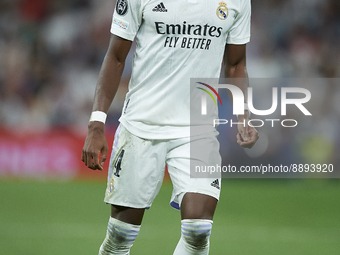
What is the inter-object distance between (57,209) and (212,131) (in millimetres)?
4105

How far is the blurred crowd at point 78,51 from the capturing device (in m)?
9.91

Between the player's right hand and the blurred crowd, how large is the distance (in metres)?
6.65

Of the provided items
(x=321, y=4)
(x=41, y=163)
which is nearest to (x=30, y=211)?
(x=41, y=163)

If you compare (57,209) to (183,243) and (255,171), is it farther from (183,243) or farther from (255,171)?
(255,171)

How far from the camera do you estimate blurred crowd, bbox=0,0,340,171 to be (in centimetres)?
991

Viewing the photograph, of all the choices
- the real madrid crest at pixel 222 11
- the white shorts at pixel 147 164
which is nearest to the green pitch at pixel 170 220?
the white shorts at pixel 147 164

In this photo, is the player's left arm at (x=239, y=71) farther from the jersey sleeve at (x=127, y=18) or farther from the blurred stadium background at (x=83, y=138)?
the blurred stadium background at (x=83, y=138)

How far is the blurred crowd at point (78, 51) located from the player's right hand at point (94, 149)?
665cm

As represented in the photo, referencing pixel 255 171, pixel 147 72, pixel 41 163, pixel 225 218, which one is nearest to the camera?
pixel 147 72

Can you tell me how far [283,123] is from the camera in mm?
9609

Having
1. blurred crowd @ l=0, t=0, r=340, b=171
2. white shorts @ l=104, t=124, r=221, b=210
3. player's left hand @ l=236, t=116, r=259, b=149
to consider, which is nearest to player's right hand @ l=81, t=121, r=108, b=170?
white shorts @ l=104, t=124, r=221, b=210

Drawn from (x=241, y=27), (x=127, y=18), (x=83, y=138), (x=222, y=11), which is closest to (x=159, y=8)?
(x=127, y=18)

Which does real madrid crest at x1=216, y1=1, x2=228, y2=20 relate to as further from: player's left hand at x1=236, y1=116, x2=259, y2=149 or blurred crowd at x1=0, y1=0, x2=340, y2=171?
blurred crowd at x1=0, y1=0, x2=340, y2=171

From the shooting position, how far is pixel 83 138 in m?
8.84
